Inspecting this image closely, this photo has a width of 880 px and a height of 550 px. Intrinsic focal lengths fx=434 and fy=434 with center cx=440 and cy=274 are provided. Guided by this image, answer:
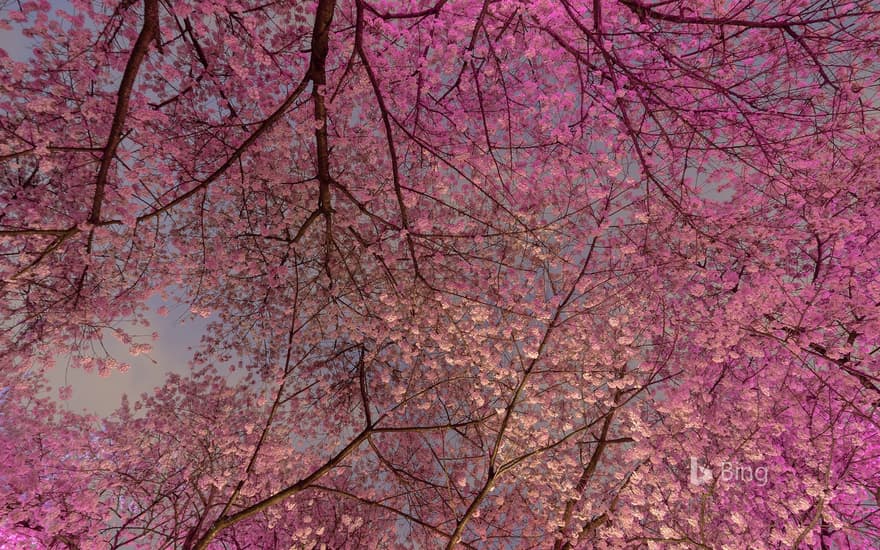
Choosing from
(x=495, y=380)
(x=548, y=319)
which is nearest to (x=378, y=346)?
(x=495, y=380)

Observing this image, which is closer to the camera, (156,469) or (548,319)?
(548,319)

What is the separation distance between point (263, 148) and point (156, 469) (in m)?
6.23

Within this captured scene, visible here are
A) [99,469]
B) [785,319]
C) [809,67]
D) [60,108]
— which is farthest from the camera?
[99,469]

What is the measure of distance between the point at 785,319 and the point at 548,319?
3588 mm

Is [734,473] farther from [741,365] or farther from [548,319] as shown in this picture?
[548,319]

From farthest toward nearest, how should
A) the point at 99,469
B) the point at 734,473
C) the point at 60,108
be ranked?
1. the point at 99,469
2. the point at 734,473
3. the point at 60,108

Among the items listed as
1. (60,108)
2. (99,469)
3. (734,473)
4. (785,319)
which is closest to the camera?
(60,108)

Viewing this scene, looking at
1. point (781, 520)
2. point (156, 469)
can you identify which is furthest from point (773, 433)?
point (156, 469)

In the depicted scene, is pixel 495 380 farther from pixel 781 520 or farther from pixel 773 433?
pixel 781 520

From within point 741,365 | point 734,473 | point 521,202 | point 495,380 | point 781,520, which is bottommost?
point 781,520

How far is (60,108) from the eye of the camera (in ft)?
18.4

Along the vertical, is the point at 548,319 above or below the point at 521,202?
below

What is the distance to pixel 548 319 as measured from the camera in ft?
21.6

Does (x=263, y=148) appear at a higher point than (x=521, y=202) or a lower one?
higher
